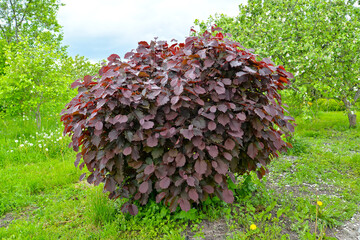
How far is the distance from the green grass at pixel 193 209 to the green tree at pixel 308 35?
2215mm

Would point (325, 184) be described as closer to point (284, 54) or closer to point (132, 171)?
point (132, 171)

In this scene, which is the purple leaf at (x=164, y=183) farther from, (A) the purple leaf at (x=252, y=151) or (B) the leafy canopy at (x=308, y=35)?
(B) the leafy canopy at (x=308, y=35)

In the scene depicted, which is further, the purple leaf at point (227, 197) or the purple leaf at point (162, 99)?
the purple leaf at point (227, 197)

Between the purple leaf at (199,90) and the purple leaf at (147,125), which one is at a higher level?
the purple leaf at (199,90)

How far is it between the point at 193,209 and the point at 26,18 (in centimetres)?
1811

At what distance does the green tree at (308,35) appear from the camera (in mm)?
6409

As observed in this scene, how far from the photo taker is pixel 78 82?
9.85ft

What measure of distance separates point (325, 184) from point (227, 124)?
8.02ft

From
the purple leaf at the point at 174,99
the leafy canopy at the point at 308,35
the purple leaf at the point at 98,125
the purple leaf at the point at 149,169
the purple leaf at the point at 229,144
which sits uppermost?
the leafy canopy at the point at 308,35

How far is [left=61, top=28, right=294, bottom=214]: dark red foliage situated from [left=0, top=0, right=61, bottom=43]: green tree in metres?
16.1

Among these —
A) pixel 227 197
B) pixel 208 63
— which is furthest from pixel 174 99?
pixel 227 197

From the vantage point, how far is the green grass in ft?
9.09

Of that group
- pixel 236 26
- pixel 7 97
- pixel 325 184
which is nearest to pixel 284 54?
pixel 236 26

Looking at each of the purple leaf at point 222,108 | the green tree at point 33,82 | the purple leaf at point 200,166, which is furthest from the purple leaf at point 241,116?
the green tree at point 33,82
